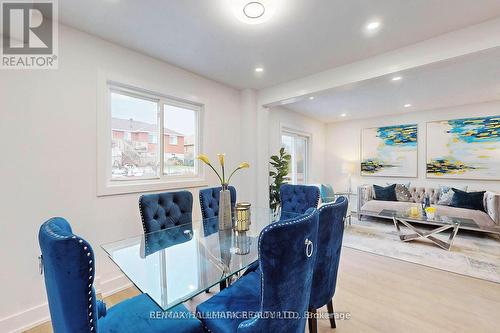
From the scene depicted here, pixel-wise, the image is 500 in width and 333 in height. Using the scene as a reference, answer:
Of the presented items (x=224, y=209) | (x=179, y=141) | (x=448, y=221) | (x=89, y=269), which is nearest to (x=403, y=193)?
(x=448, y=221)

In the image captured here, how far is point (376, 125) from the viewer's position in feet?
18.9

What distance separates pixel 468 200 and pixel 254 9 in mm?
5168

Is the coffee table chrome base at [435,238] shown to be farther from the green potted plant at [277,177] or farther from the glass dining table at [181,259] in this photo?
the glass dining table at [181,259]

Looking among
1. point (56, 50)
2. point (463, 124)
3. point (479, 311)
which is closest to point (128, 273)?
point (56, 50)

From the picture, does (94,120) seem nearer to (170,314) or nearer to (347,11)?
(170,314)

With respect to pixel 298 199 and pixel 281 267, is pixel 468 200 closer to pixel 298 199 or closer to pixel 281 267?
pixel 298 199

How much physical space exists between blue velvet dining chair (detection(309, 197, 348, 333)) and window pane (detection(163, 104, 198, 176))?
2.24 metres

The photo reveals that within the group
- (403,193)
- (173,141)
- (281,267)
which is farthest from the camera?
(403,193)

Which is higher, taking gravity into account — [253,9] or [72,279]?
[253,9]

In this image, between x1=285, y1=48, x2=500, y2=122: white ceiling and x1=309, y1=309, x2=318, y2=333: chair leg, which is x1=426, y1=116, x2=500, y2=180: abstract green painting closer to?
x1=285, y1=48, x2=500, y2=122: white ceiling

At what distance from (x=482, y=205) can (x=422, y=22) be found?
4022 mm

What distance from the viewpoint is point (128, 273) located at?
127 centimetres

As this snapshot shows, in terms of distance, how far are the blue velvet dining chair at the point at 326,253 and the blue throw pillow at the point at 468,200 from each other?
4.39 m

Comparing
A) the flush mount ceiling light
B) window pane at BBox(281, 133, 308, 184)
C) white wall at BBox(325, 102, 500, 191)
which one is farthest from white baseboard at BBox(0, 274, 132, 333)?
white wall at BBox(325, 102, 500, 191)
